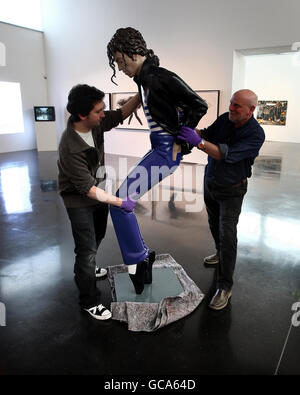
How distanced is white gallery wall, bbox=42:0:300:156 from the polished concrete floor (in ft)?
12.6

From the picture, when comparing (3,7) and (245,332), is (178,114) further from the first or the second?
(3,7)

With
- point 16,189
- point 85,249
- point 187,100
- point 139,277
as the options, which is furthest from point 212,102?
point 85,249

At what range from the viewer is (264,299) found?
2.16m

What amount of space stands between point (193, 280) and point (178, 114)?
1.27 metres

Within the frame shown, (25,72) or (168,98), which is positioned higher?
(25,72)

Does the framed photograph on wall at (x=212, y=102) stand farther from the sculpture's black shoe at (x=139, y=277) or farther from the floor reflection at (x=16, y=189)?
the sculpture's black shoe at (x=139, y=277)

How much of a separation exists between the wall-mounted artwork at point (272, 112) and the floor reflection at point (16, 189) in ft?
29.2

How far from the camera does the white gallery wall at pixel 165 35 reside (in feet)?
20.7

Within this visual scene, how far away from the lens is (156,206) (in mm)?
4379

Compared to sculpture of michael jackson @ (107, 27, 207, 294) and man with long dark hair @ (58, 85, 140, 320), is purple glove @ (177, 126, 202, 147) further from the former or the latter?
man with long dark hair @ (58, 85, 140, 320)

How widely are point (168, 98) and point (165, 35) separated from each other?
665 cm

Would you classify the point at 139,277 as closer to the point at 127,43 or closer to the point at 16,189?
the point at 127,43

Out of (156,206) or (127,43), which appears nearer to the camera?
(127,43)
